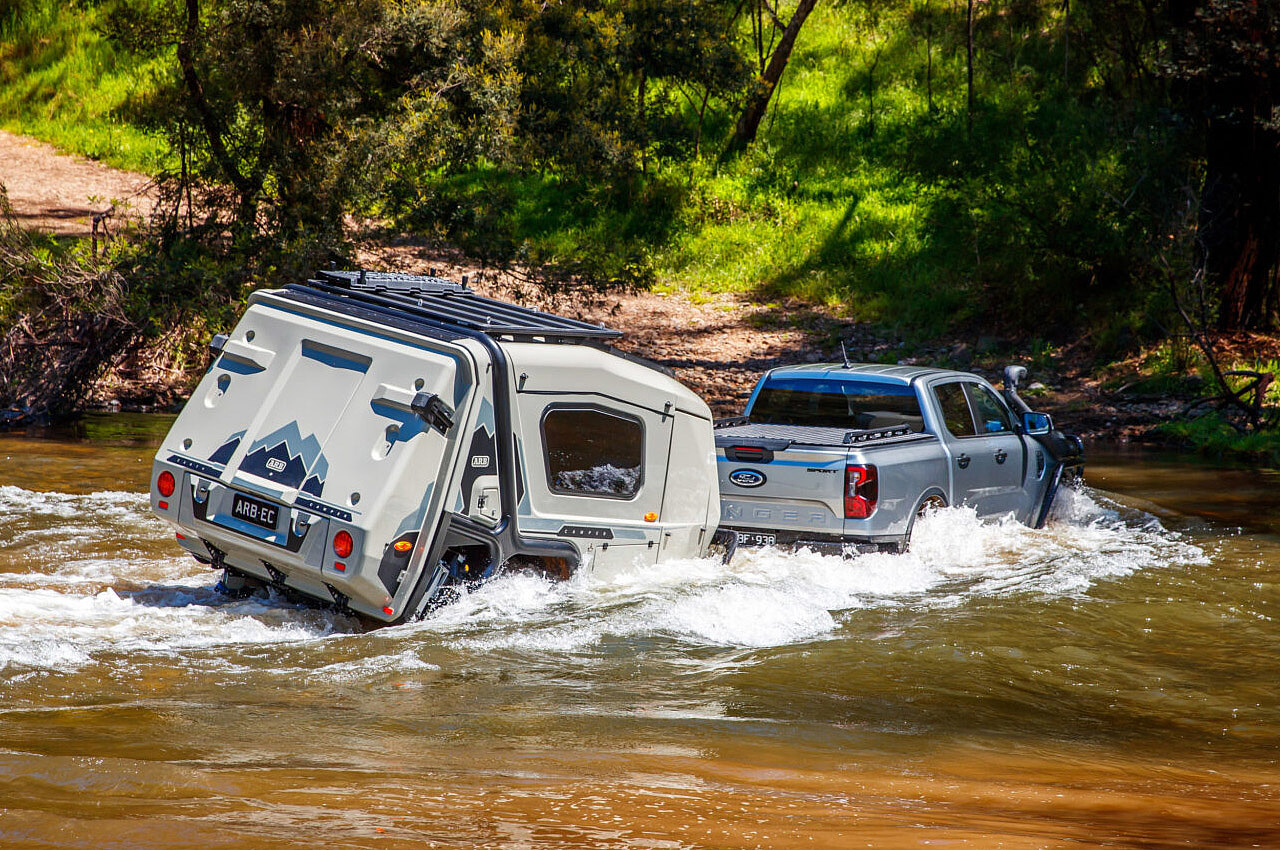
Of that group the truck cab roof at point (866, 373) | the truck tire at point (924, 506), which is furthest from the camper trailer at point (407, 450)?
the truck cab roof at point (866, 373)

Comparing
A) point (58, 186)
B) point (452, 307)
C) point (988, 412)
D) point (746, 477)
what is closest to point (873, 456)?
point (746, 477)

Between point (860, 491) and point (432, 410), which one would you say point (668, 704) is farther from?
point (860, 491)

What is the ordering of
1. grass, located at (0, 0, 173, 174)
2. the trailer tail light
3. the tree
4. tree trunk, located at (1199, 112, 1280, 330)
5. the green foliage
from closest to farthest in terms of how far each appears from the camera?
the trailer tail light → the green foliage → the tree → tree trunk, located at (1199, 112, 1280, 330) → grass, located at (0, 0, 173, 174)

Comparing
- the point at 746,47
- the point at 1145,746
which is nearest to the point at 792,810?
the point at 1145,746

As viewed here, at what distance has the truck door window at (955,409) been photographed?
992 cm

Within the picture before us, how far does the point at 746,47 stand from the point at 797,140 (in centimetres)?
356

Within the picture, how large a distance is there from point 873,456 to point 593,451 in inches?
95.6

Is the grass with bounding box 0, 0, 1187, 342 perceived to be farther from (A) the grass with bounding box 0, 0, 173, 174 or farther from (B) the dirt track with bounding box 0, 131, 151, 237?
(B) the dirt track with bounding box 0, 131, 151, 237

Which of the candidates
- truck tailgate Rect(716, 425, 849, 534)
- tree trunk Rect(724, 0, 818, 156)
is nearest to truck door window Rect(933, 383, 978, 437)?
truck tailgate Rect(716, 425, 849, 534)

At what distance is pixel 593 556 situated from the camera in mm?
7551

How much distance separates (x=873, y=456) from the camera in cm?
884

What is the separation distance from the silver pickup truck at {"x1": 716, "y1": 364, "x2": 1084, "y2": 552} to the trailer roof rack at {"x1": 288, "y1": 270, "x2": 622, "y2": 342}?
1.95m

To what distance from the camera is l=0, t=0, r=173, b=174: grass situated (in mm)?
29641

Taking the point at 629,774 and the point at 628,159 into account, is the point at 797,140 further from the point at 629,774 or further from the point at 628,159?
the point at 629,774
